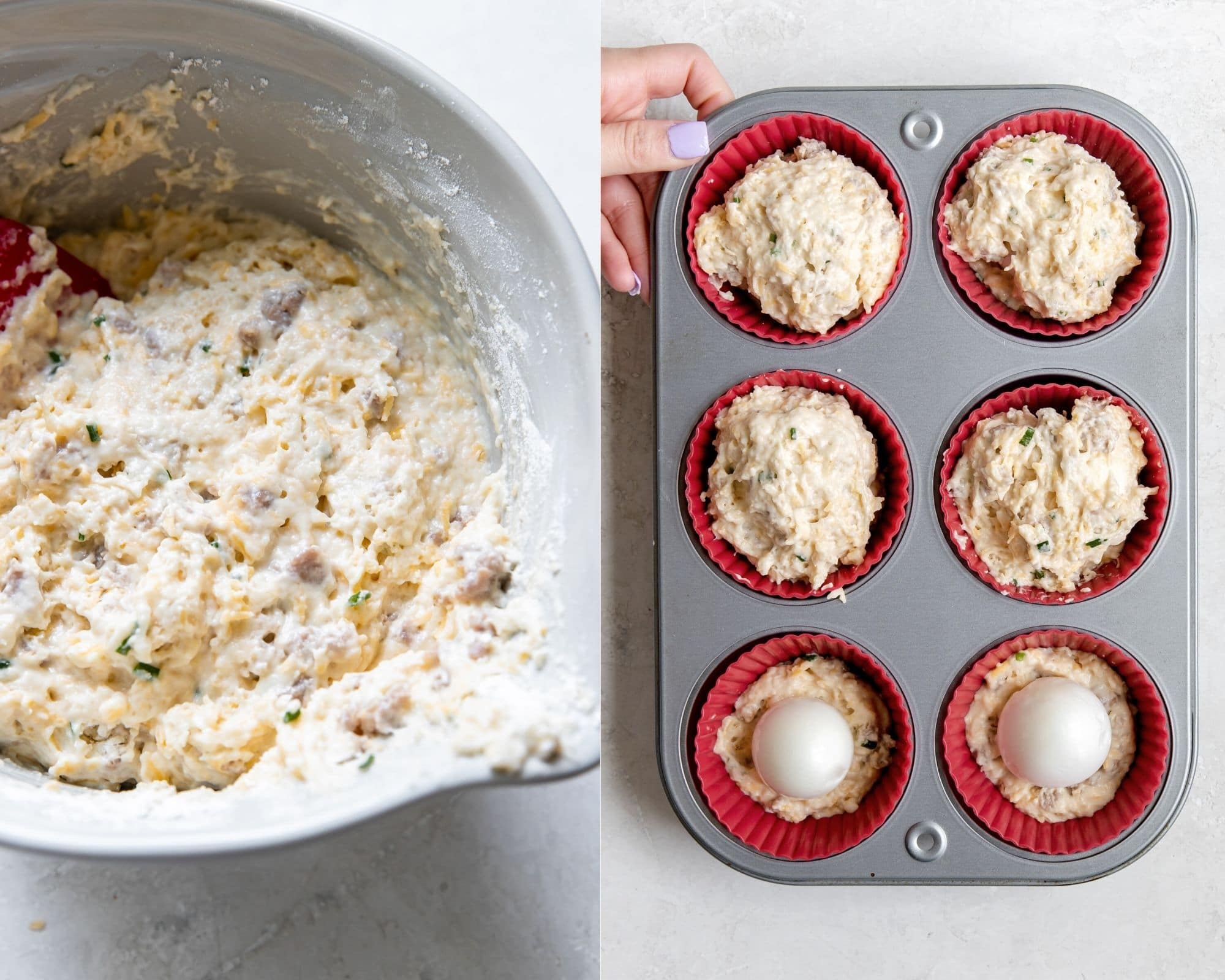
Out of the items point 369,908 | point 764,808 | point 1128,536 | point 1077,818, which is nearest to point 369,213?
point 369,908

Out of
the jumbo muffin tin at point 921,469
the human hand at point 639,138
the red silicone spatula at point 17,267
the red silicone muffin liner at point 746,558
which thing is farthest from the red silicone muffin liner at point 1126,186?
the red silicone spatula at point 17,267

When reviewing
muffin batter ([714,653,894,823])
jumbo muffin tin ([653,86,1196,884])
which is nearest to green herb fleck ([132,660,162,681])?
jumbo muffin tin ([653,86,1196,884])

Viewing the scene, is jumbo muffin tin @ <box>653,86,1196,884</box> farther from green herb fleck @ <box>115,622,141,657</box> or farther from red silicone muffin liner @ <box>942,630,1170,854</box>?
green herb fleck @ <box>115,622,141,657</box>

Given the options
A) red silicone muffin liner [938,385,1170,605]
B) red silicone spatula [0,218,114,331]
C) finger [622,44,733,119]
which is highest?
finger [622,44,733,119]

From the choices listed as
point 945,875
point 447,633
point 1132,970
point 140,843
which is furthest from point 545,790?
point 1132,970

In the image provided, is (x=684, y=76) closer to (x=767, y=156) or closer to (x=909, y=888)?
(x=767, y=156)

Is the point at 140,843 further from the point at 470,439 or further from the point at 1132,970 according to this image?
the point at 1132,970
